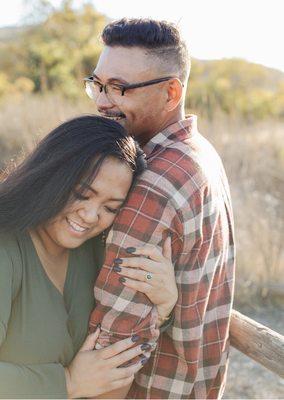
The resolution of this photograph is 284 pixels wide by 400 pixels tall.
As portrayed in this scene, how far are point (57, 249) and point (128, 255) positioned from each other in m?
0.28

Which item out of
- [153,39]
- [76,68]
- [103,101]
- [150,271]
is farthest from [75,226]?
[76,68]

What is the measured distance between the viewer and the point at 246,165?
8445 millimetres

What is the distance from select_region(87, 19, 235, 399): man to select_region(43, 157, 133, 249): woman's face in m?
0.04

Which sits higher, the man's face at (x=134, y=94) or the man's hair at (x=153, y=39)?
the man's hair at (x=153, y=39)

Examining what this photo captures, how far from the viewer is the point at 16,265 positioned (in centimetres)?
184

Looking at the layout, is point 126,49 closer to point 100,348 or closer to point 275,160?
point 100,348

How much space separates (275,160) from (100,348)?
7.74 metres

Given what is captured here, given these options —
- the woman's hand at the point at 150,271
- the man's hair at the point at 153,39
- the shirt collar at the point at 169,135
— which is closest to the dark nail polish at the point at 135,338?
the woman's hand at the point at 150,271

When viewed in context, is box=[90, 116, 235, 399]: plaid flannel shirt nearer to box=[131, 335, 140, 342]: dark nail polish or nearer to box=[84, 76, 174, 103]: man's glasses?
box=[131, 335, 140, 342]: dark nail polish

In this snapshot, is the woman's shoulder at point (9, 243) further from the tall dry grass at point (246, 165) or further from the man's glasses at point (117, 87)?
the tall dry grass at point (246, 165)

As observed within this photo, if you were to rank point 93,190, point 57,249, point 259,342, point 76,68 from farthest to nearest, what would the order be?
point 76,68, point 259,342, point 57,249, point 93,190

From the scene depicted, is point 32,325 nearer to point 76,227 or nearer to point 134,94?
point 76,227

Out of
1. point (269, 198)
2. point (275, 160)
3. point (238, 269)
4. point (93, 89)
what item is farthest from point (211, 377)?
point (275, 160)

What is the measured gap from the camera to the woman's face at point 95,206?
6.29 ft
